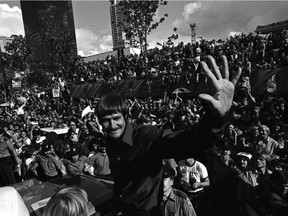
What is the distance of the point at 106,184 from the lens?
3158 mm

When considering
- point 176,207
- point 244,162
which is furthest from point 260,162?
point 176,207

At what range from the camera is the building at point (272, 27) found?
22.0m

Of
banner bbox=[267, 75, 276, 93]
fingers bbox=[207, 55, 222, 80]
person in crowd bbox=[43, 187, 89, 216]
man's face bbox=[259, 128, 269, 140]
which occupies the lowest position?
man's face bbox=[259, 128, 269, 140]

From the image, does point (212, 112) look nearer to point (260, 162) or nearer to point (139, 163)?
point (139, 163)

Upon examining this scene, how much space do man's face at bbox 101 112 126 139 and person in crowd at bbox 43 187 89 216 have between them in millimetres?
577

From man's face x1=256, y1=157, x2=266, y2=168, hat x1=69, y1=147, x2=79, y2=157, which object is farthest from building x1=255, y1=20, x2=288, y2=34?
hat x1=69, y1=147, x2=79, y2=157

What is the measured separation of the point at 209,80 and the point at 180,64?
1483 cm

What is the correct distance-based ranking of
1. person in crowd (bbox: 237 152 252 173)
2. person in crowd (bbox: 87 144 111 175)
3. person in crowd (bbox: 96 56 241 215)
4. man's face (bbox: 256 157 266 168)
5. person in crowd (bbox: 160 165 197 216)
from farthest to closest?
person in crowd (bbox: 87 144 111 175) < person in crowd (bbox: 237 152 252 173) < man's face (bbox: 256 157 266 168) < person in crowd (bbox: 160 165 197 216) < person in crowd (bbox: 96 56 241 215)

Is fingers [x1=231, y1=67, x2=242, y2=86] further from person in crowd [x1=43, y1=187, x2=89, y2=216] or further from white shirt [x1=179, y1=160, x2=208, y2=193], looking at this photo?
white shirt [x1=179, y1=160, x2=208, y2=193]

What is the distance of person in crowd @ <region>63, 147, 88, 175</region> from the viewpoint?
4.91 metres

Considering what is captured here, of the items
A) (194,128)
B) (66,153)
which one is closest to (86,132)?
(66,153)

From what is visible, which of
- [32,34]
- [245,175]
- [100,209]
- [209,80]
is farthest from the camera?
[32,34]

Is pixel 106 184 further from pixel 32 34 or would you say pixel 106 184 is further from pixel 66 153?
pixel 32 34

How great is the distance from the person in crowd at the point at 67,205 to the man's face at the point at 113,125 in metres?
0.58
